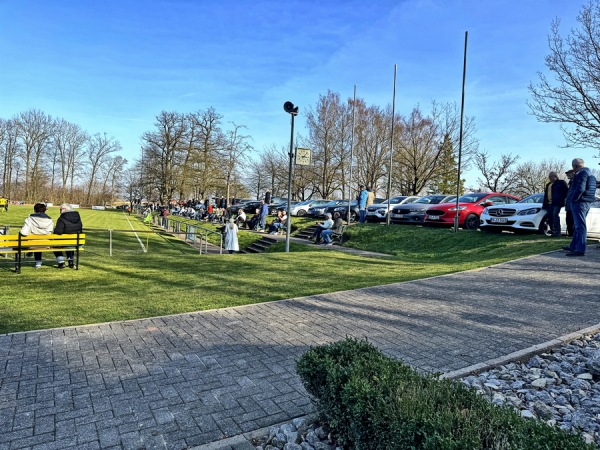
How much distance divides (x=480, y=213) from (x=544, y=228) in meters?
3.94

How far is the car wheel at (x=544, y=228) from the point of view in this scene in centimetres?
1361

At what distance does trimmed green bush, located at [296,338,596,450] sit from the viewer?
1911mm

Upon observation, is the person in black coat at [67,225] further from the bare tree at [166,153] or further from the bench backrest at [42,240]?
the bare tree at [166,153]

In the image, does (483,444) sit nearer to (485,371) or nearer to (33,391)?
(485,371)

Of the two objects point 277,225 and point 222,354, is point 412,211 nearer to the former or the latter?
point 277,225

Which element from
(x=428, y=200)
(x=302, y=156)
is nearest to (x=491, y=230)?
(x=428, y=200)

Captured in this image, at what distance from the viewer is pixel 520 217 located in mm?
13891

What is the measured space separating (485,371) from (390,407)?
2.21m

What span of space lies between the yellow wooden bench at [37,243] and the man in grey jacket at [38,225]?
474 millimetres

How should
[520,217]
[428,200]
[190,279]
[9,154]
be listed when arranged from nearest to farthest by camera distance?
[190,279] → [520,217] → [428,200] → [9,154]

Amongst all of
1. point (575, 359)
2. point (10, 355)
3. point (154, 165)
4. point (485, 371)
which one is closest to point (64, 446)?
point (10, 355)

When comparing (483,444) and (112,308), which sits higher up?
(483,444)

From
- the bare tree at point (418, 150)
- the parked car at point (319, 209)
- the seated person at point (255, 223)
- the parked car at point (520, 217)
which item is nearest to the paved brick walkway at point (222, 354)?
the parked car at point (520, 217)

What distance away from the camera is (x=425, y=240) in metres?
16.4
